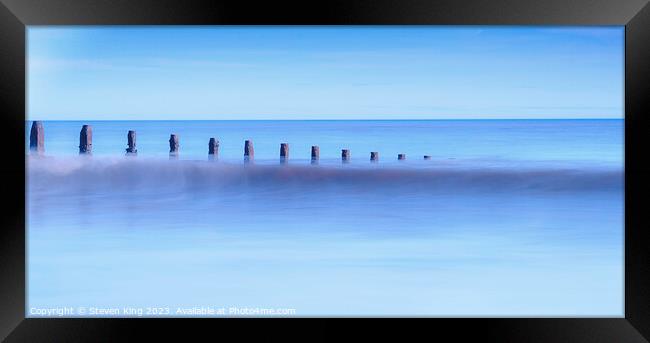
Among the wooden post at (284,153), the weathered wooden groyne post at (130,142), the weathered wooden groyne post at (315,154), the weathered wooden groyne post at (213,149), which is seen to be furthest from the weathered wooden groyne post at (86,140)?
the weathered wooden groyne post at (315,154)

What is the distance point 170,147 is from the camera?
10.8 ft

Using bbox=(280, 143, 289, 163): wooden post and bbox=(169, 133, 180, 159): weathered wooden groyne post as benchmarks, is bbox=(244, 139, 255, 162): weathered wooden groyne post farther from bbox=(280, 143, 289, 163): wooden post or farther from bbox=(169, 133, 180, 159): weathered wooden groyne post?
bbox=(169, 133, 180, 159): weathered wooden groyne post

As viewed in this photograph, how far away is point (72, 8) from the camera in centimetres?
268

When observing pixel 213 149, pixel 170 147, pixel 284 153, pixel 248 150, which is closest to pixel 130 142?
pixel 170 147

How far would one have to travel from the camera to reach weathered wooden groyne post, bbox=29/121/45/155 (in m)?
2.90

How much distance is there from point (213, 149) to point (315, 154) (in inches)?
18.1

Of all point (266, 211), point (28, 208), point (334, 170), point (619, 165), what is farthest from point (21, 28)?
point (619, 165)

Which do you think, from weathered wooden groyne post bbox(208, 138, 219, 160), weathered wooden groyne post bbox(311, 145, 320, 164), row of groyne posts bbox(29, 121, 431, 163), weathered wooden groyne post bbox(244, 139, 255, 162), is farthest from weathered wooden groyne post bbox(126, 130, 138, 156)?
weathered wooden groyne post bbox(311, 145, 320, 164)

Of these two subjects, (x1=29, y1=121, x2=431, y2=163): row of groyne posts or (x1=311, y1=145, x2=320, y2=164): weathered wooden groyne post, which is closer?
(x1=29, y1=121, x2=431, y2=163): row of groyne posts

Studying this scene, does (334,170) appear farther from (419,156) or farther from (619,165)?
(619,165)

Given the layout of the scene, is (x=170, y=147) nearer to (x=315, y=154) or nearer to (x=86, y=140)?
(x=86, y=140)

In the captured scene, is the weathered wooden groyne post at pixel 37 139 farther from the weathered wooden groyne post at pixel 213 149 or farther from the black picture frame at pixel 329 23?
the weathered wooden groyne post at pixel 213 149

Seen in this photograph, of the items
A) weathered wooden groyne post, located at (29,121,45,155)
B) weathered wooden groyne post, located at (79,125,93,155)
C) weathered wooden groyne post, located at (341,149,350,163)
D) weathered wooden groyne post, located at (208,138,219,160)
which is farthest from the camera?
weathered wooden groyne post, located at (341,149,350,163)

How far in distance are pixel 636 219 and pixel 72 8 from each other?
6.97 ft
